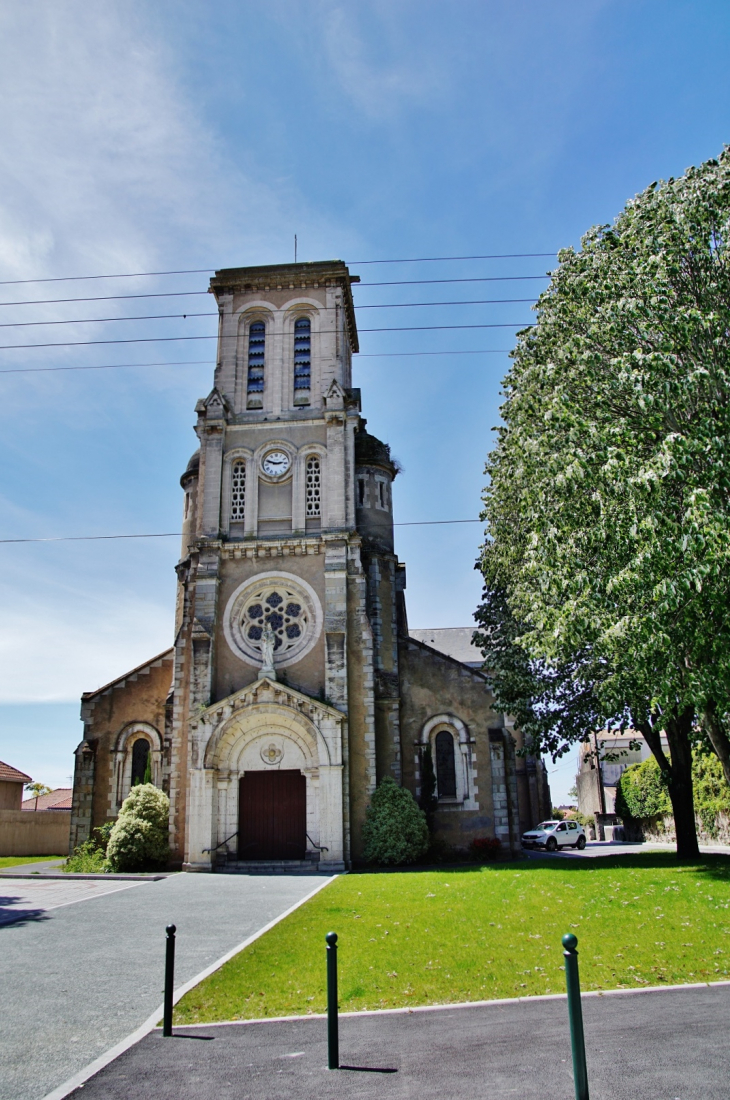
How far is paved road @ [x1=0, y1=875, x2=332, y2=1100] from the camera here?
6.79 meters

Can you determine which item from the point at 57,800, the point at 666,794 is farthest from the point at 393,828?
the point at 57,800

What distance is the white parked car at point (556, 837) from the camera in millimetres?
36969

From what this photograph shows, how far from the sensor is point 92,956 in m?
10.5

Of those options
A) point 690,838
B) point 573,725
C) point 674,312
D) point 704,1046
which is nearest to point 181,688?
point 573,725

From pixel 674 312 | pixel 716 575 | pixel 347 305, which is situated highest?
pixel 347 305

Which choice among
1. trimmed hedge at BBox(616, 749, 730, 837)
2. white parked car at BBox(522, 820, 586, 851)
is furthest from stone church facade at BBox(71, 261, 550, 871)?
white parked car at BBox(522, 820, 586, 851)

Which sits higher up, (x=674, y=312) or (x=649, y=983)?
(x=674, y=312)

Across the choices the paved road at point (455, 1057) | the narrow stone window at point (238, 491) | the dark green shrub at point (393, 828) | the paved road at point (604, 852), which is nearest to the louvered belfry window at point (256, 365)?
the narrow stone window at point (238, 491)

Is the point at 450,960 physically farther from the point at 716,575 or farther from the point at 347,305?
the point at 347,305

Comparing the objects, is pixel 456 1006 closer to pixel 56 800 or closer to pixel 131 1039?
pixel 131 1039

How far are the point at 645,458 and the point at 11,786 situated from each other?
123 feet

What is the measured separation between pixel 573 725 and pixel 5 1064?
1805cm

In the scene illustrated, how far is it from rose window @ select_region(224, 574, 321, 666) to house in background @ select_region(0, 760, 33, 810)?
18952mm

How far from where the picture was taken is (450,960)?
9328mm
